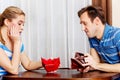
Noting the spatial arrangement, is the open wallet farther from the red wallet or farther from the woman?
the woman

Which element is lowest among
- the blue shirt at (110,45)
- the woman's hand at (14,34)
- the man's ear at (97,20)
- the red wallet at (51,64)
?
the red wallet at (51,64)

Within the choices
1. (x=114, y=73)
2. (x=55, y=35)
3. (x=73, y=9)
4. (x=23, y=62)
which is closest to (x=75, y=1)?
(x=73, y=9)

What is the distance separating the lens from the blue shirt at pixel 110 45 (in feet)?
6.88

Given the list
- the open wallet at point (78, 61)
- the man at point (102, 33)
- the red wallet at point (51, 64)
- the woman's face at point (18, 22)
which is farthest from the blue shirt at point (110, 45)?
the woman's face at point (18, 22)

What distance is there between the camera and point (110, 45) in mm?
2129

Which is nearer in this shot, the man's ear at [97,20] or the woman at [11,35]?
the woman at [11,35]

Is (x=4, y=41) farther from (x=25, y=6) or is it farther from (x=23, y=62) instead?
(x=25, y=6)

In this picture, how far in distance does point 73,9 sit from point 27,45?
24.0 inches

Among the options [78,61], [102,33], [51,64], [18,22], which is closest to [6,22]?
[18,22]

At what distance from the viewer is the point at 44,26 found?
2861 millimetres

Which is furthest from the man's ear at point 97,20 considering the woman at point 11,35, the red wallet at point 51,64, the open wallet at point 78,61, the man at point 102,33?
the woman at point 11,35

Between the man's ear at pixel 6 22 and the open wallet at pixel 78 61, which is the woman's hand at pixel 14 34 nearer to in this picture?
the man's ear at pixel 6 22

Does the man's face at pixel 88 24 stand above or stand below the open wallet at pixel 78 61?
above

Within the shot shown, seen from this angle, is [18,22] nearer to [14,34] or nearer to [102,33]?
[14,34]
